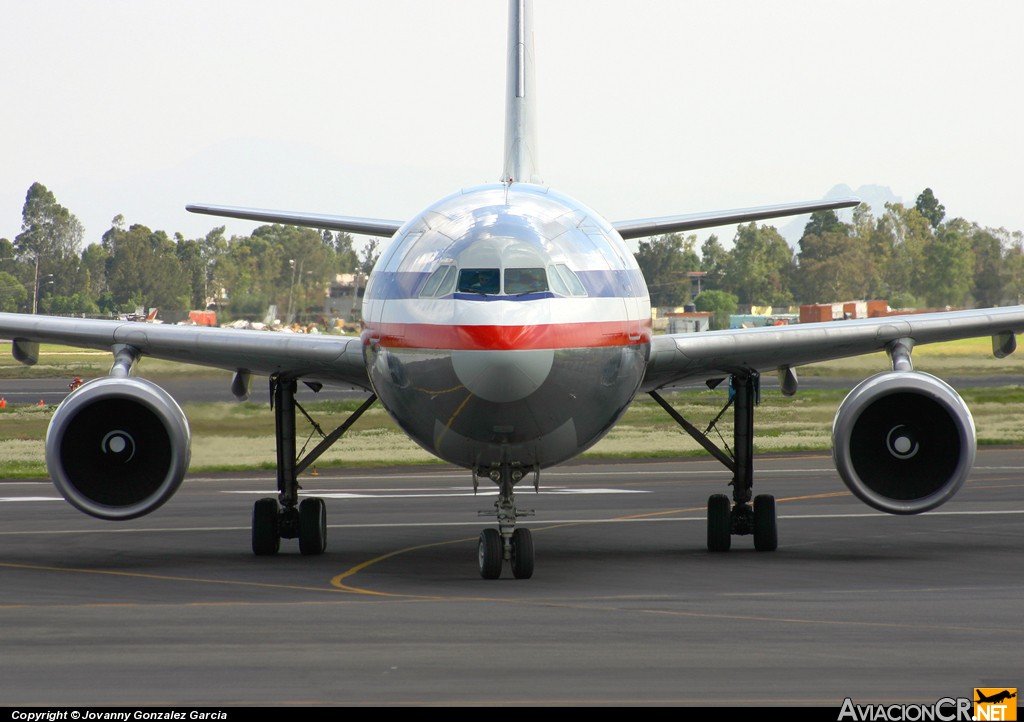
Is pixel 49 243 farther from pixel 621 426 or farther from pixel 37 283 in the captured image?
pixel 621 426

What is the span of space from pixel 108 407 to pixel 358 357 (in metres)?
2.96

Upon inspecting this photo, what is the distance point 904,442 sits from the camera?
1736cm

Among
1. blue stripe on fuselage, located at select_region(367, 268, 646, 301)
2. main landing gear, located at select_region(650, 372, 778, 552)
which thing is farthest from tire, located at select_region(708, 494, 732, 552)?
blue stripe on fuselage, located at select_region(367, 268, 646, 301)

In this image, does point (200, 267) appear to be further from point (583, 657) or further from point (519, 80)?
point (583, 657)

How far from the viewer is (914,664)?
10.6 metres

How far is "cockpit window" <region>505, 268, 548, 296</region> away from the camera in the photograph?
1456cm

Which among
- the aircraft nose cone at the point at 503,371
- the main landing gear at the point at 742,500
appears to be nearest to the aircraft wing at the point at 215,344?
the aircraft nose cone at the point at 503,371

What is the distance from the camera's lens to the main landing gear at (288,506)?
18.7 metres

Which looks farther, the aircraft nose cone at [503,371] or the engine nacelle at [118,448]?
the engine nacelle at [118,448]

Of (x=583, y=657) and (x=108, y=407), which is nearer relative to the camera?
(x=583, y=657)

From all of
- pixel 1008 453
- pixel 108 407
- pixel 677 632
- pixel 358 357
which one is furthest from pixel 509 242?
pixel 1008 453

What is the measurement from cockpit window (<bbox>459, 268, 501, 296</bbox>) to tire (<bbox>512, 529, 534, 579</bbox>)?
106 inches

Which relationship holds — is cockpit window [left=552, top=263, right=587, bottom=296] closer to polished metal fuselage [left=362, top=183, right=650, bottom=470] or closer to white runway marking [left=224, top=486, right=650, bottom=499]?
polished metal fuselage [left=362, top=183, right=650, bottom=470]

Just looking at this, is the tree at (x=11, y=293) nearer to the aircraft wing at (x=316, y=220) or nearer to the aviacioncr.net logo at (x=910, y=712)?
the aircraft wing at (x=316, y=220)
